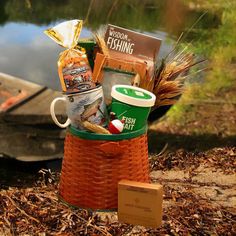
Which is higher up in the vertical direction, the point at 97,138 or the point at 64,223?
the point at 97,138

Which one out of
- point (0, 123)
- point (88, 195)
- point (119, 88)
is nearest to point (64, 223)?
point (88, 195)

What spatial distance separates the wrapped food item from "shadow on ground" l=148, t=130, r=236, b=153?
4.88m

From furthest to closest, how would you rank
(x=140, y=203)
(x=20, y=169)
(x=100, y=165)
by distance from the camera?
(x=20, y=169) < (x=100, y=165) < (x=140, y=203)

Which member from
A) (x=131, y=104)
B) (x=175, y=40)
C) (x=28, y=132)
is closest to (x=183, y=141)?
(x=28, y=132)

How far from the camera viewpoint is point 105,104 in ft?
8.20

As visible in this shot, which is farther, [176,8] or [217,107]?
[217,107]

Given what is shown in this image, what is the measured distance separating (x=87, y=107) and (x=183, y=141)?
217 inches

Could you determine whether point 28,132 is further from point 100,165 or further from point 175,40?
point 100,165

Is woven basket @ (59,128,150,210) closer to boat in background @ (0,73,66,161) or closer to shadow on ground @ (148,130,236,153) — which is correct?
boat in background @ (0,73,66,161)

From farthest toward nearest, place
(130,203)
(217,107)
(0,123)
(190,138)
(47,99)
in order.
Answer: (217,107) → (190,138) → (47,99) → (0,123) → (130,203)

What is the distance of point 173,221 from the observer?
2.43 metres

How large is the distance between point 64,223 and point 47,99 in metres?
4.96

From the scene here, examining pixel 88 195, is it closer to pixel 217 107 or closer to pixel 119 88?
pixel 119 88

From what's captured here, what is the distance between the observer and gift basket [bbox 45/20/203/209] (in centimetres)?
240
